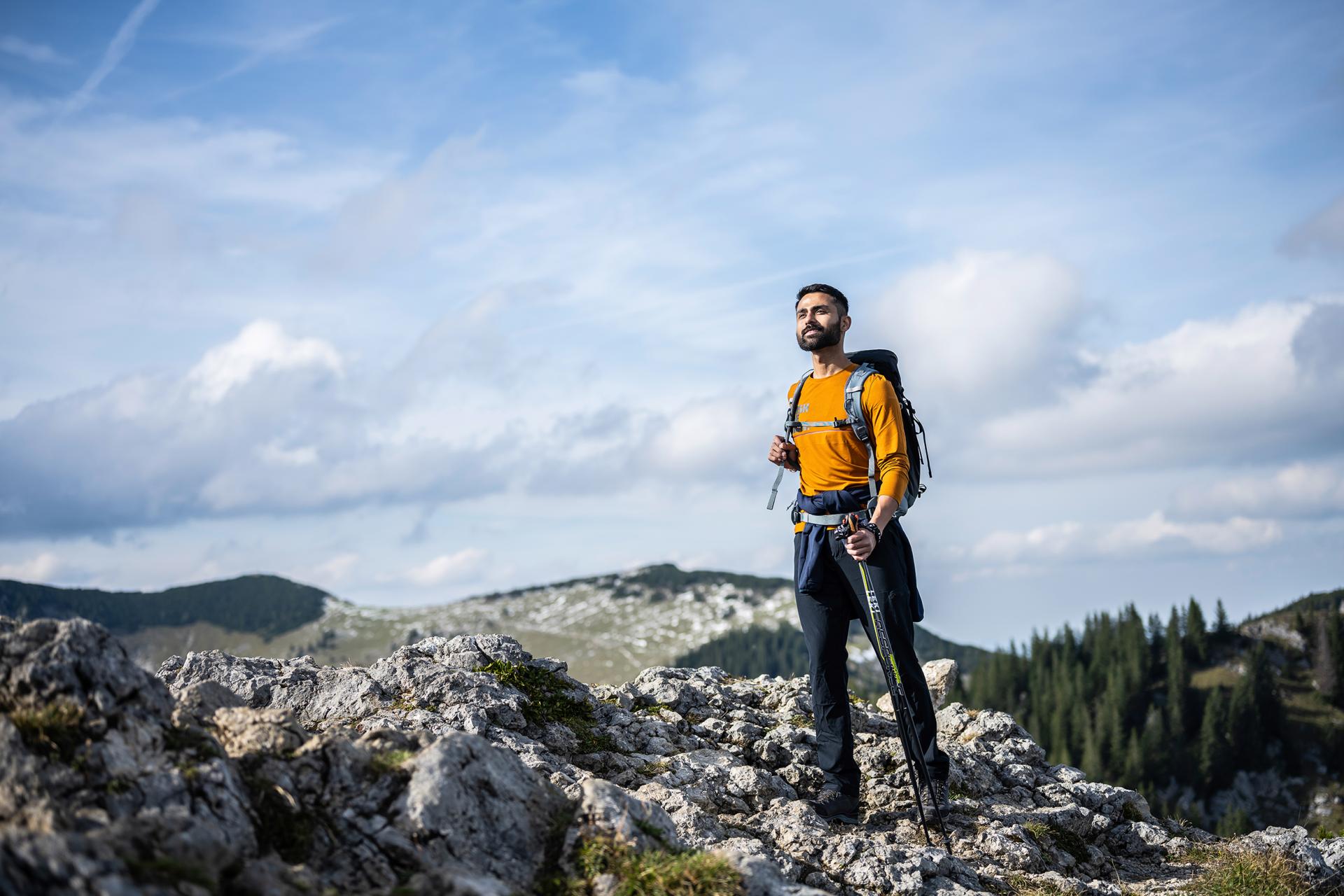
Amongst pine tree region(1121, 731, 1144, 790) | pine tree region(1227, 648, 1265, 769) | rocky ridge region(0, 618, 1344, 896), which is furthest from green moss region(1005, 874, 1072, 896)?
pine tree region(1227, 648, 1265, 769)

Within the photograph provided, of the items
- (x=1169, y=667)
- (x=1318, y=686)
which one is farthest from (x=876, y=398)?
(x=1318, y=686)

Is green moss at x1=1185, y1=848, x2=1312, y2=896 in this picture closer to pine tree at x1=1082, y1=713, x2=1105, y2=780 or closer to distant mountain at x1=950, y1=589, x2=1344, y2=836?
distant mountain at x1=950, y1=589, x2=1344, y2=836

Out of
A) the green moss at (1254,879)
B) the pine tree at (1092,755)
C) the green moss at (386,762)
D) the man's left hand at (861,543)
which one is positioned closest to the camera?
the green moss at (386,762)

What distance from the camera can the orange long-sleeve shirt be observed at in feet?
33.3

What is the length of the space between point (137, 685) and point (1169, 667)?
21030 centimetres

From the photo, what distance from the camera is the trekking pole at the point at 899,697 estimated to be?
1016 cm

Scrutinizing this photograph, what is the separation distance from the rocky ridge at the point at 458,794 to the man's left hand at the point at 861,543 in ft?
9.85

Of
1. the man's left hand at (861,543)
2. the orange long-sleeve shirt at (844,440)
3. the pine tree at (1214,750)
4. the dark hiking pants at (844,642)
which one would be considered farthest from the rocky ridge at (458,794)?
the pine tree at (1214,750)

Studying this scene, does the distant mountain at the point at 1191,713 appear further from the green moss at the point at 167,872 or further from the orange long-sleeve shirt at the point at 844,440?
the green moss at the point at 167,872

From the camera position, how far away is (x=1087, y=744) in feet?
502

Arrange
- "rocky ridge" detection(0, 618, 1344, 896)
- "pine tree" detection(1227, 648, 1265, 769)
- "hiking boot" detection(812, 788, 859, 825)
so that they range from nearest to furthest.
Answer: "rocky ridge" detection(0, 618, 1344, 896), "hiking boot" detection(812, 788, 859, 825), "pine tree" detection(1227, 648, 1265, 769)

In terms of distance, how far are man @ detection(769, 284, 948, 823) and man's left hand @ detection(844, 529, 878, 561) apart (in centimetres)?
19

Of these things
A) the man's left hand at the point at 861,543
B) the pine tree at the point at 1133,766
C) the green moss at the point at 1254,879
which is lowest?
the pine tree at the point at 1133,766

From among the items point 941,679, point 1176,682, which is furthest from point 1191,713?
point 941,679
